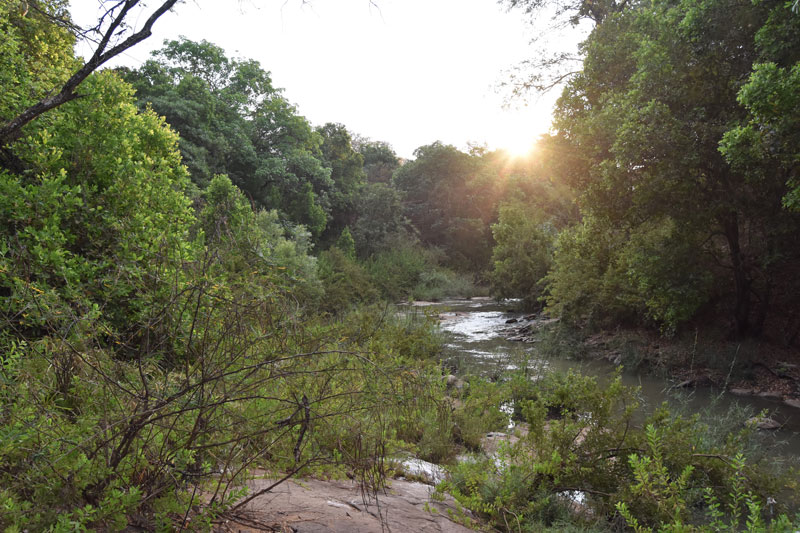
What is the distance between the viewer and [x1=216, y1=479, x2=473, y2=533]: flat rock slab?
7.93 feet

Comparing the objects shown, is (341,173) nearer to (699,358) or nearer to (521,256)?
(521,256)

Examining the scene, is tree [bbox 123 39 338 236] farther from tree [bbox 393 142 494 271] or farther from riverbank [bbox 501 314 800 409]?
riverbank [bbox 501 314 800 409]

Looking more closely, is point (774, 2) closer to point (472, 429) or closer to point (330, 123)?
point (472, 429)

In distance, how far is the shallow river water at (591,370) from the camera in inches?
249

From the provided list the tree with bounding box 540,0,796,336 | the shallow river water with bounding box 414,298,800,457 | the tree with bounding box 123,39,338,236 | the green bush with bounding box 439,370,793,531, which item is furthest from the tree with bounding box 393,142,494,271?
the green bush with bounding box 439,370,793,531

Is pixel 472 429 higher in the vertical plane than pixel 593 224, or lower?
lower

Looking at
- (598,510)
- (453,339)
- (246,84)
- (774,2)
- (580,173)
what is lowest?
(453,339)

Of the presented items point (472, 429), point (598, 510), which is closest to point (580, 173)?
point (472, 429)

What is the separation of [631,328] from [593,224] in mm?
2768

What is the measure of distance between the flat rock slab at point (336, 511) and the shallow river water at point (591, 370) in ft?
10.3

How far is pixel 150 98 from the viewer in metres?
19.4

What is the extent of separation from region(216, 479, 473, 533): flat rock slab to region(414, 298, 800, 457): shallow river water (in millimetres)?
3145

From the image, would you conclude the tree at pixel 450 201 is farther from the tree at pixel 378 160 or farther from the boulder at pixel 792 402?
the boulder at pixel 792 402

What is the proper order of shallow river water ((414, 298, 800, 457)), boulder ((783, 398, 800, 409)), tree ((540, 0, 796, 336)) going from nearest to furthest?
shallow river water ((414, 298, 800, 457)), boulder ((783, 398, 800, 409)), tree ((540, 0, 796, 336))
